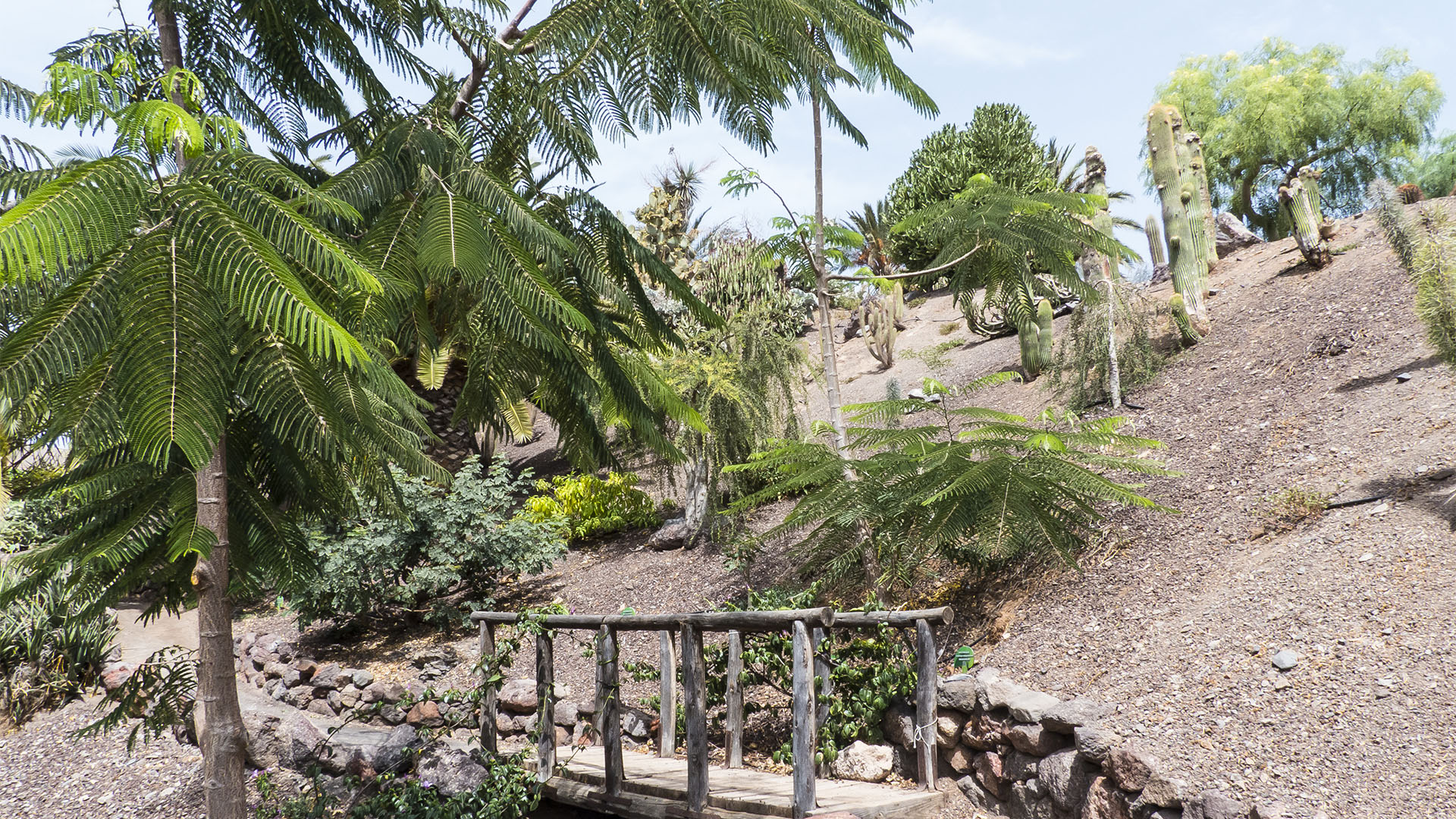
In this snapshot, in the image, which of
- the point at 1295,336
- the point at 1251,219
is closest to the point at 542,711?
the point at 1295,336

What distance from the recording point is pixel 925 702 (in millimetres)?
5027

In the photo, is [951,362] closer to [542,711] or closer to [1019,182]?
[1019,182]

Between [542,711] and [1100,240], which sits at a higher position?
[1100,240]

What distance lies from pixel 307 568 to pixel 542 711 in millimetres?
3321

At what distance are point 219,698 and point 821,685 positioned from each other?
369 centimetres

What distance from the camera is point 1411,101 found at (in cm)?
2441

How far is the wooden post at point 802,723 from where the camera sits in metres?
4.41

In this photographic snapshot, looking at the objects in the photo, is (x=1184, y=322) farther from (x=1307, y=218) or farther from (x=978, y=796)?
(x=978, y=796)

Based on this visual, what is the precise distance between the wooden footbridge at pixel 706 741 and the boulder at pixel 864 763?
0.18 metres

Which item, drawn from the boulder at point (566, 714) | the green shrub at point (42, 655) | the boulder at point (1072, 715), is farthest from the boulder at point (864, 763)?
the green shrub at point (42, 655)

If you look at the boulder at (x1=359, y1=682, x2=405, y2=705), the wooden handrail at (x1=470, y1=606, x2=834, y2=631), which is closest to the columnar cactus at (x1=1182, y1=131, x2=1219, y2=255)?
the wooden handrail at (x1=470, y1=606, x2=834, y2=631)

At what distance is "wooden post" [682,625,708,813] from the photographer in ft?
16.0

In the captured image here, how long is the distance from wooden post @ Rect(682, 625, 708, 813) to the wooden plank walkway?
8 centimetres

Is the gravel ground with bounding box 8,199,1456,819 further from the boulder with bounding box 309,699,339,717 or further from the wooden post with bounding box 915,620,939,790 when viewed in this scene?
the boulder with bounding box 309,699,339,717
